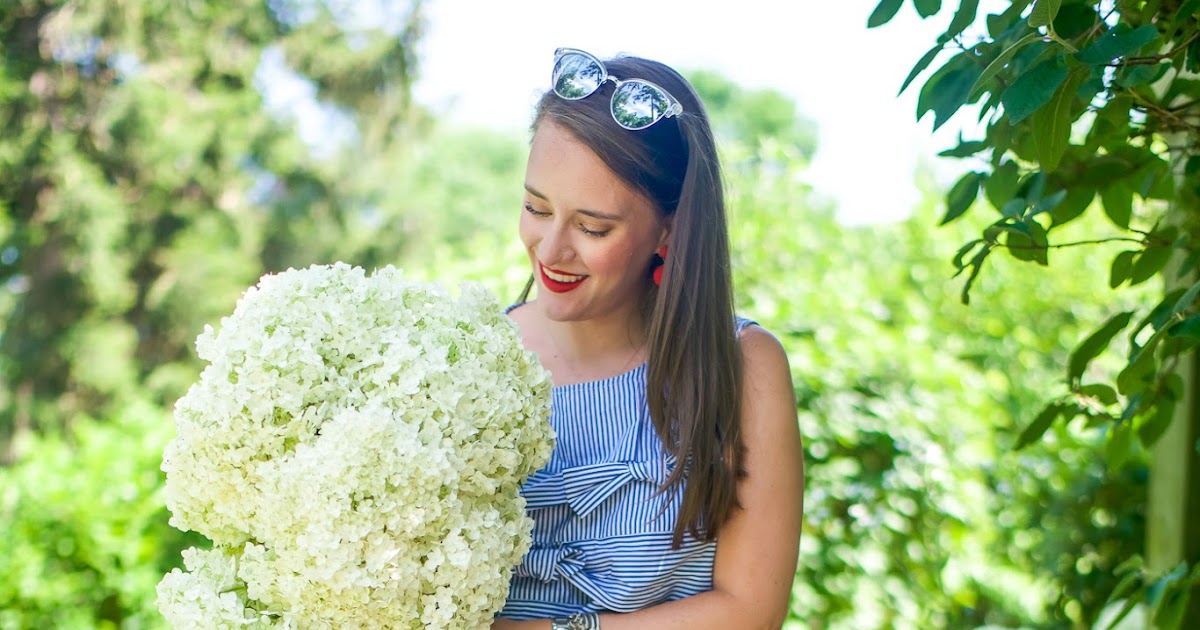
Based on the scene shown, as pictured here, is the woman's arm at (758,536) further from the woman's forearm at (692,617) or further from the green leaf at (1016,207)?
the green leaf at (1016,207)

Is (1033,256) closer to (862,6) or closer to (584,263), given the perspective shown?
(862,6)

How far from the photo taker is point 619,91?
193cm

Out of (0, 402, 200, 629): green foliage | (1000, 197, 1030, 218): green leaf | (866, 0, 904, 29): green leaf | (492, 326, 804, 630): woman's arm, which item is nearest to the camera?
(866, 0, 904, 29): green leaf

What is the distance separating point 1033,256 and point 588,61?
33.3 inches

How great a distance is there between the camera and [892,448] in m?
3.91

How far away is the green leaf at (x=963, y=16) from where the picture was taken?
1.40 m

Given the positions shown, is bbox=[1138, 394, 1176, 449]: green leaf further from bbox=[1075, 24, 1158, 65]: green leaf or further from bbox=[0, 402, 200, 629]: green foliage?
bbox=[0, 402, 200, 629]: green foliage

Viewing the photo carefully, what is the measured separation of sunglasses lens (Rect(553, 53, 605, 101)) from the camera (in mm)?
1957

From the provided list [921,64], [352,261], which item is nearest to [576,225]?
[921,64]

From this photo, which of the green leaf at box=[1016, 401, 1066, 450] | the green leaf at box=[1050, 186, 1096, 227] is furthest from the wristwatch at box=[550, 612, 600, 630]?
the green leaf at box=[1050, 186, 1096, 227]

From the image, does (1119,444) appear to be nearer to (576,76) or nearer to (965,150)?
(965,150)

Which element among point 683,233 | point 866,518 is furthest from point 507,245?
point 683,233

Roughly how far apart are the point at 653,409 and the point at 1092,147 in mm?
823

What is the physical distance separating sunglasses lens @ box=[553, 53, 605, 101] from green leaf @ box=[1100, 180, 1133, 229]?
899 millimetres
